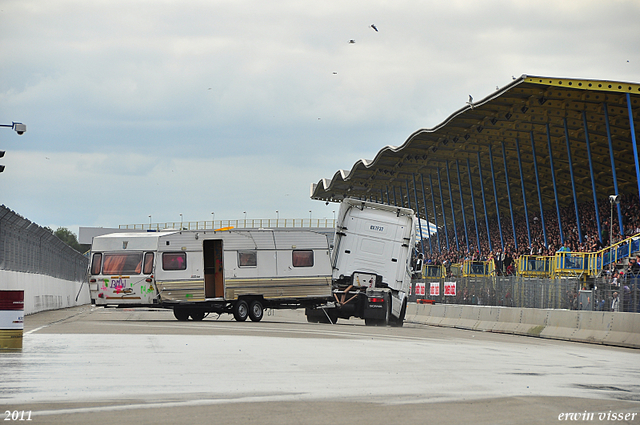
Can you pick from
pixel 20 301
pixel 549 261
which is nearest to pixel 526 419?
pixel 20 301

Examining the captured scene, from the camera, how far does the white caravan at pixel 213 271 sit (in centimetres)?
2855

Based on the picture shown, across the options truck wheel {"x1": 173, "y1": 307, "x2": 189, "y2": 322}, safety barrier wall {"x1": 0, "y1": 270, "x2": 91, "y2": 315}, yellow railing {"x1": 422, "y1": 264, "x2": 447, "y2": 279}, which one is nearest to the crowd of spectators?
yellow railing {"x1": 422, "y1": 264, "x2": 447, "y2": 279}

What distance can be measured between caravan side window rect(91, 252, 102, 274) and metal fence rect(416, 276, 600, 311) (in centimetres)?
1417

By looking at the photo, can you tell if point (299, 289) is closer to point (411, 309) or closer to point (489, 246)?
point (411, 309)

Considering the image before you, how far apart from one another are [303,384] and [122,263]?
63.8ft

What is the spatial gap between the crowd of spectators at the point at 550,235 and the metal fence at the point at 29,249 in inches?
805

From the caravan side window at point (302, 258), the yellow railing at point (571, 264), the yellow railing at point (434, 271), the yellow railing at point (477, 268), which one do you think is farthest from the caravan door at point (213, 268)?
the yellow railing at point (477, 268)

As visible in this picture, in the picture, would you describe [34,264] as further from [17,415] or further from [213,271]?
[17,415]

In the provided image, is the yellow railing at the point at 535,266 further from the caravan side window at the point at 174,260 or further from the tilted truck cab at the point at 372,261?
the caravan side window at the point at 174,260

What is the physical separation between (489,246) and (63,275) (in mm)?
27443

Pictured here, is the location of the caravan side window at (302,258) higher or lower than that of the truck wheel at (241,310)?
higher

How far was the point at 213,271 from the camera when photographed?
97.4 ft

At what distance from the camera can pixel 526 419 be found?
809 cm

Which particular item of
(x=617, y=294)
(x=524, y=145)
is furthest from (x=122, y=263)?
(x=524, y=145)
